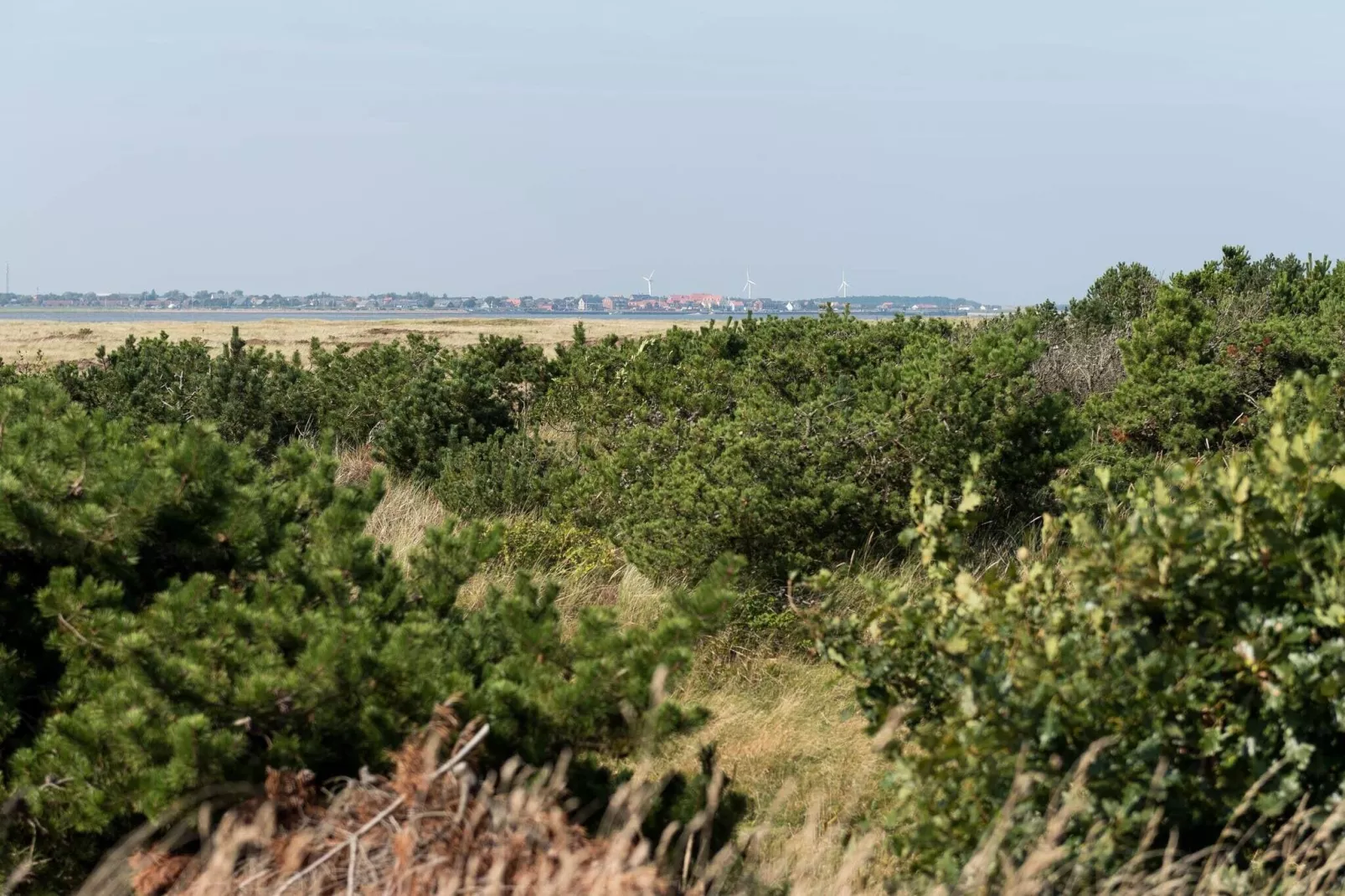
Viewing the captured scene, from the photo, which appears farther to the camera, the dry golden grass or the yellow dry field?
the yellow dry field

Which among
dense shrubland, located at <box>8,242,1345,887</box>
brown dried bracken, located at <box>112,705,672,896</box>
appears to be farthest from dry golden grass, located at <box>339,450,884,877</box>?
brown dried bracken, located at <box>112,705,672,896</box>

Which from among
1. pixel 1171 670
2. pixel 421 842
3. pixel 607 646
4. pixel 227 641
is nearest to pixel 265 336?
pixel 227 641

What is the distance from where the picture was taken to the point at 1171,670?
3197mm

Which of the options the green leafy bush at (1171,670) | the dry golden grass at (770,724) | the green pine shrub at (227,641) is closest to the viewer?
the green leafy bush at (1171,670)

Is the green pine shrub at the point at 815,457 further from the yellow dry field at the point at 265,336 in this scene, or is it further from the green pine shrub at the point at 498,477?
the yellow dry field at the point at 265,336

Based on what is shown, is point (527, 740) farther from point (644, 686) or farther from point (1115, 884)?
point (1115, 884)

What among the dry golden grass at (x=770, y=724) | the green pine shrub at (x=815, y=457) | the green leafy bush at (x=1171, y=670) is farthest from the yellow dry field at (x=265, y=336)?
the green leafy bush at (x=1171, y=670)

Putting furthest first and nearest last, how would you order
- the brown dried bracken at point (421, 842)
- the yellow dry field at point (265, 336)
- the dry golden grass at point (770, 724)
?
the yellow dry field at point (265, 336), the dry golden grass at point (770, 724), the brown dried bracken at point (421, 842)

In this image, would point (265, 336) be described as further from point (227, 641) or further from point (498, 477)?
point (227, 641)

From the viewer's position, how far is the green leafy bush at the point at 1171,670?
3170mm

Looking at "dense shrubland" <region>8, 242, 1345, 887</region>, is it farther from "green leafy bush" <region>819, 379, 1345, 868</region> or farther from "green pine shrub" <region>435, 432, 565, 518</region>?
"green pine shrub" <region>435, 432, 565, 518</region>

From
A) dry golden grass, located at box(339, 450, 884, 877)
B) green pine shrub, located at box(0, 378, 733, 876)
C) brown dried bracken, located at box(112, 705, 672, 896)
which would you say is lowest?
dry golden grass, located at box(339, 450, 884, 877)

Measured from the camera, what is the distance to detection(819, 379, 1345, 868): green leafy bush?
3170mm

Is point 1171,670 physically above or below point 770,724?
above
